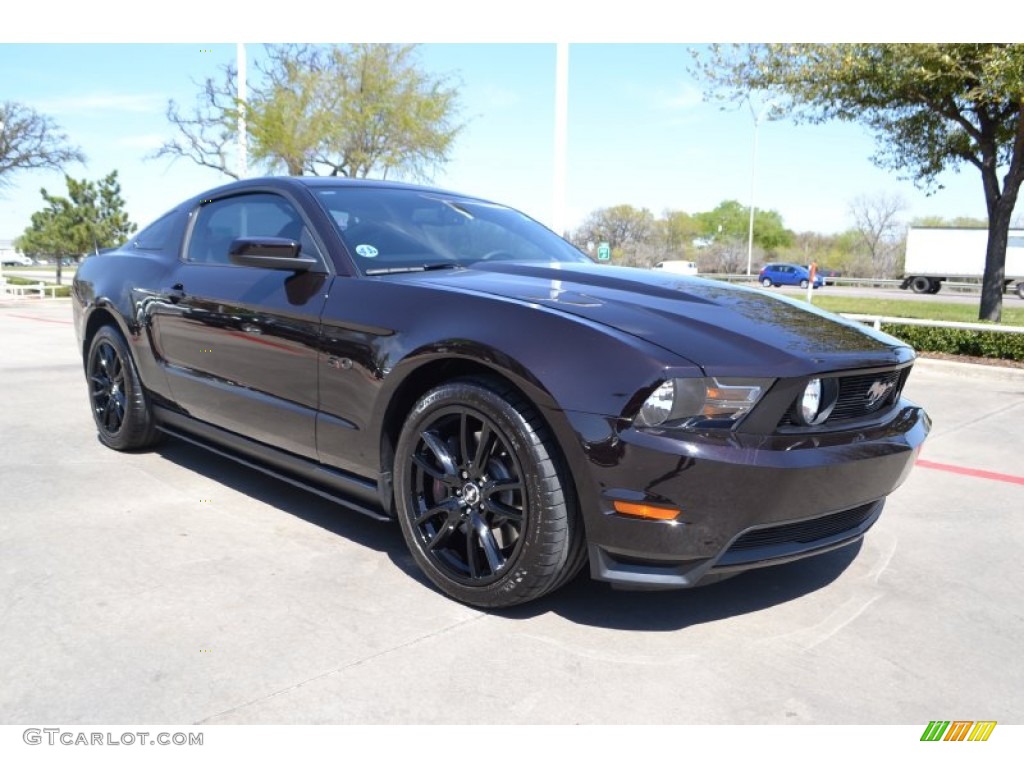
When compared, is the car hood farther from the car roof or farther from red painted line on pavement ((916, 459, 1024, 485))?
red painted line on pavement ((916, 459, 1024, 485))

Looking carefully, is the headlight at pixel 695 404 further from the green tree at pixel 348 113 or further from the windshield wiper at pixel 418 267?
the green tree at pixel 348 113

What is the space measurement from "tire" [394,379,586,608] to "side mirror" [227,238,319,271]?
2.69ft

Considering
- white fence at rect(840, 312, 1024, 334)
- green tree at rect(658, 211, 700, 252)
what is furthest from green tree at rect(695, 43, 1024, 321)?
green tree at rect(658, 211, 700, 252)

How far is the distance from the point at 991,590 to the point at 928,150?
13.9 meters

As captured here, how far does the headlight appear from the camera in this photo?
7.77ft

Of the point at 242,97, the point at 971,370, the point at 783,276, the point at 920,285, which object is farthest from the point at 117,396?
the point at 783,276

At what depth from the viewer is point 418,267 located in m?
3.37

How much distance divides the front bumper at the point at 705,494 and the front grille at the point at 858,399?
74 millimetres

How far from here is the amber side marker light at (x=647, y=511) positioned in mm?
2387

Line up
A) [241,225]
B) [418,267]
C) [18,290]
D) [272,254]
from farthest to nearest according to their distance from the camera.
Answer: [18,290], [241,225], [418,267], [272,254]

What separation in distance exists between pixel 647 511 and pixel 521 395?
532mm
